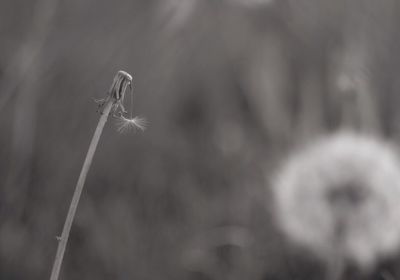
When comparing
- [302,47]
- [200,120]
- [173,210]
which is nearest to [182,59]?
[200,120]

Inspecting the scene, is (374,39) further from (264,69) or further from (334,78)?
(264,69)

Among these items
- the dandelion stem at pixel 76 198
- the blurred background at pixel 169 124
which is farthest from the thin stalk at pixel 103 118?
the blurred background at pixel 169 124

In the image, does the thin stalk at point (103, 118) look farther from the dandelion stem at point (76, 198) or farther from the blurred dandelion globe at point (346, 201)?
the blurred dandelion globe at point (346, 201)

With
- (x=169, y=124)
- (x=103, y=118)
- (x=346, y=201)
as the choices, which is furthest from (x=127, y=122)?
(x=169, y=124)

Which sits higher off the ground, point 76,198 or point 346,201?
point 346,201

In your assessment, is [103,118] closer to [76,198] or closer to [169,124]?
[76,198]

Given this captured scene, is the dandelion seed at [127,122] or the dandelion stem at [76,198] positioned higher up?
the dandelion seed at [127,122]

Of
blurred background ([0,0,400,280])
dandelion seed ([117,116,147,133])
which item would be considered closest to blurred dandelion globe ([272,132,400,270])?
blurred background ([0,0,400,280])
